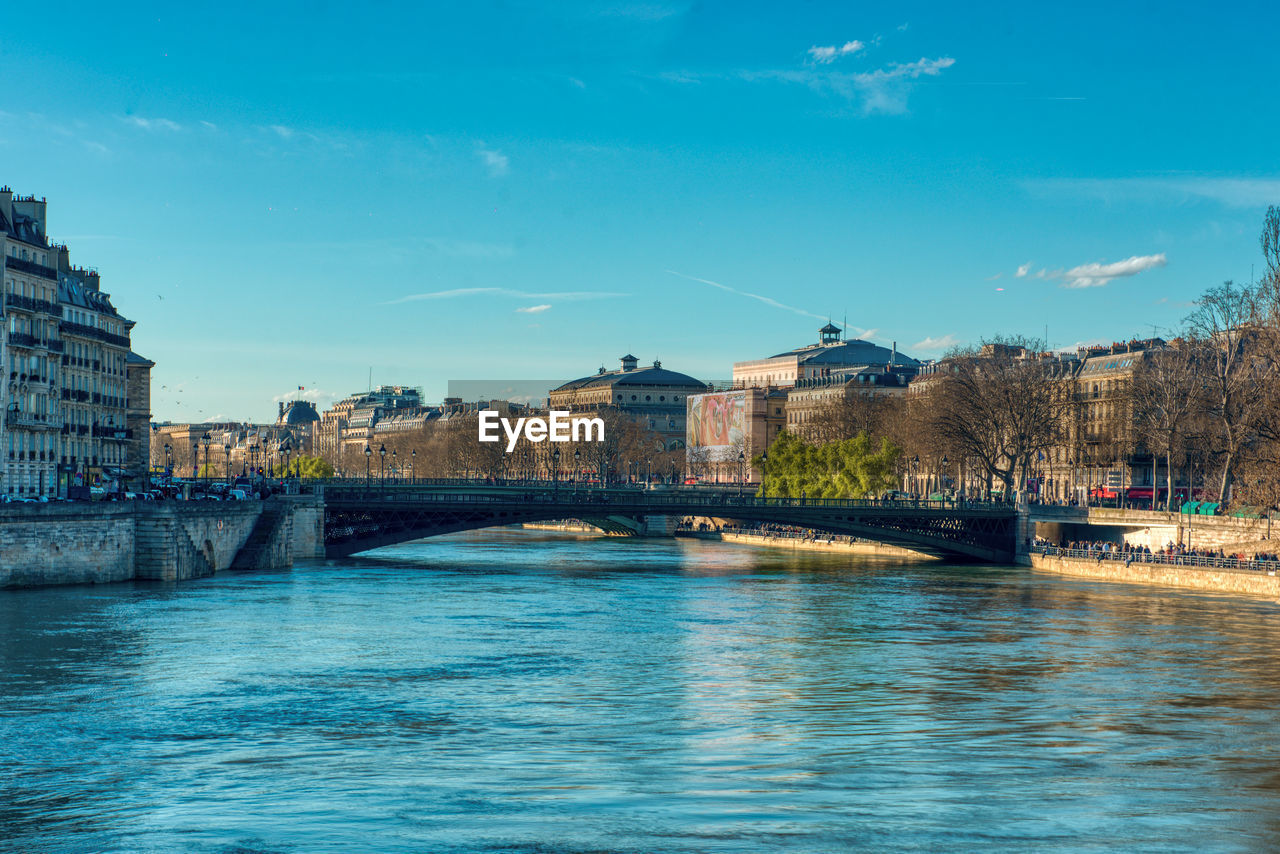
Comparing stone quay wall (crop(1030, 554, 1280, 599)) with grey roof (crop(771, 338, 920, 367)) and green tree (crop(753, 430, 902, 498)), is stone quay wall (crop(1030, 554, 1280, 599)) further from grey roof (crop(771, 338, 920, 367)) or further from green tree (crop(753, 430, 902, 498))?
grey roof (crop(771, 338, 920, 367))

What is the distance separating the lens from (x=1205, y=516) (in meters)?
81.0

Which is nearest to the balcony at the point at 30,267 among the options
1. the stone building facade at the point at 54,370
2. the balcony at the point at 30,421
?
the stone building facade at the point at 54,370

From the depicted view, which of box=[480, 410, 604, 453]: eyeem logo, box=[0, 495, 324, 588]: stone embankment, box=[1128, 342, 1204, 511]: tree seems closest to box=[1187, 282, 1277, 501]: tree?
box=[1128, 342, 1204, 511]: tree

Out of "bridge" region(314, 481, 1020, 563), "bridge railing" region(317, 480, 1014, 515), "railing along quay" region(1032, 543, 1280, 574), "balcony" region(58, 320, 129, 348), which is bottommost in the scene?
"railing along quay" region(1032, 543, 1280, 574)

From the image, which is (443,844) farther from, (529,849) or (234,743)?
(234,743)

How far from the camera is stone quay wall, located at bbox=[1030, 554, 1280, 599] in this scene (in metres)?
67.4

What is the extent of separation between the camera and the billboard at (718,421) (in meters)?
183

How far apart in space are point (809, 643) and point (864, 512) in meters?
41.2

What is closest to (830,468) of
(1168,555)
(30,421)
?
(1168,555)

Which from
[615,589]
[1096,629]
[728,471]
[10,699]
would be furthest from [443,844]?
[728,471]

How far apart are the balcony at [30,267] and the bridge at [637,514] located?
55.7ft

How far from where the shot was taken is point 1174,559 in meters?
74.4

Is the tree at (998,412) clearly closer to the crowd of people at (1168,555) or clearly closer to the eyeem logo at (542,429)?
the crowd of people at (1168,555)

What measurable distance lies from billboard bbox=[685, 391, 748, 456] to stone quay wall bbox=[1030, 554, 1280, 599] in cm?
9953
